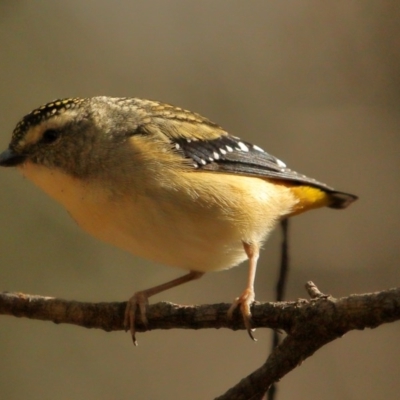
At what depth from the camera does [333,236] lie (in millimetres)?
2426

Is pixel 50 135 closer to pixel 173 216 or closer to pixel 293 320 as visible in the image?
pixel 173 216

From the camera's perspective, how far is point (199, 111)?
2.41 meters

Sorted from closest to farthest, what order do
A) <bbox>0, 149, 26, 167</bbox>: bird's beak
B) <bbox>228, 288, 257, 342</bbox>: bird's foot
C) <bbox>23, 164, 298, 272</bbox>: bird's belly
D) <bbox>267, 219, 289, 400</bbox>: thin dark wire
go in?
<bbox>228, 288, 257, 342</bbox>: bird's foot → <bbox>23, 164, 298, 272</bbox>: bird's belly → <bbox>0, 149, 26, 167</bbox>: bird's beak → <bbox>267, 219, 289, 400</bbox>: thin dark wire

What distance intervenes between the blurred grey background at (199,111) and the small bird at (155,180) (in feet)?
2.93

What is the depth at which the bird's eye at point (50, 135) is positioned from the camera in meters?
1.37

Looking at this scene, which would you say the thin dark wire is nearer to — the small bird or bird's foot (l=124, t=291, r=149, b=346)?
the small bird

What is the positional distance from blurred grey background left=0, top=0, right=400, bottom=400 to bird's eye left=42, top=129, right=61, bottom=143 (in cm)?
106

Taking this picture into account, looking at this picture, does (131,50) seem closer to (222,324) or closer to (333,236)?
(333,236)

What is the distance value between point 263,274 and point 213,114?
0.71 meters

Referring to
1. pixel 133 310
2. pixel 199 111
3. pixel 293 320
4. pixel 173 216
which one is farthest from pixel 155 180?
pixel 199 111

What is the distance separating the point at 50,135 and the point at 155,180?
324 millimetres

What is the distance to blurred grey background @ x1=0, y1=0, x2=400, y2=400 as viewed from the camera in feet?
7.73

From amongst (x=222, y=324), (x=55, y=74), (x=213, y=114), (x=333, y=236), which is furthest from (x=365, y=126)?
(x=222, y=324)

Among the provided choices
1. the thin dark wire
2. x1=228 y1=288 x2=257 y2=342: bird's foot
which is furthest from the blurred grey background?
x1=228 y1=288 x2=257 y2=342: bird's foot
